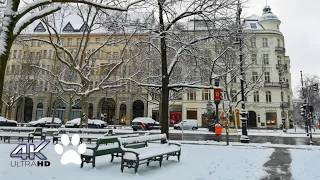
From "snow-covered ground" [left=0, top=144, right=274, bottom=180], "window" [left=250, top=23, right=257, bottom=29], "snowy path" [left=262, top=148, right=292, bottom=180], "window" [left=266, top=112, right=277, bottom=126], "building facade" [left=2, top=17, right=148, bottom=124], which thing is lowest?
"snowy path" [left=262, top=148, right=292, bottom=180]

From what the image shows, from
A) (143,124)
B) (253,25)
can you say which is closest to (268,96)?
(253,25)

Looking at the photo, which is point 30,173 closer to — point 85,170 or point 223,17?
point 85,170

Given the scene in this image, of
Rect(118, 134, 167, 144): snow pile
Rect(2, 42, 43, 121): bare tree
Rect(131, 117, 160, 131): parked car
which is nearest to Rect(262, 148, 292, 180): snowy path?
Rect(118, 134, 167, 144): snow pile

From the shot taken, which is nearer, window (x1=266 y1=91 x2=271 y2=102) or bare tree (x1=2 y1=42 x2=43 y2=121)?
bare tree (x1=2 y1=42 x2=43 y2=121)

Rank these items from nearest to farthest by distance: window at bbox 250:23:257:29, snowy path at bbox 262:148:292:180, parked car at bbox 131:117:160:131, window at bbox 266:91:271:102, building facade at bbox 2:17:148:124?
1. snowy path at bbox 262:148:292:180
2. parked car at bbox 131:117:160:131
3. window at bbox 266:91:271:102
4. building facade at bbox 2:17:148:124
5. window at bbox 250:23:257:29

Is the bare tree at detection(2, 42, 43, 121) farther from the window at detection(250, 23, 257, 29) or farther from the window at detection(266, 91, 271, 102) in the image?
the window at detection(250, 23, 257, 29)

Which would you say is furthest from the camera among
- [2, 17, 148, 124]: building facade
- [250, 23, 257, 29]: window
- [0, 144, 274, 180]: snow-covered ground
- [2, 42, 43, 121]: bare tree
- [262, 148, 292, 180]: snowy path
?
[250, 23, 257, 29]: window

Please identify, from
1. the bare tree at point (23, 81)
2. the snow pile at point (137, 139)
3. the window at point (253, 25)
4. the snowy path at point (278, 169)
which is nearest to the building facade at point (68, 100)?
the bare tree at point (23, 81)

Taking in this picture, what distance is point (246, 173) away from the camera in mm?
7418

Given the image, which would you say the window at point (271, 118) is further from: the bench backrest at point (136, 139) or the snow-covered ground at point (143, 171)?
the bench backrest at point (136, 139)

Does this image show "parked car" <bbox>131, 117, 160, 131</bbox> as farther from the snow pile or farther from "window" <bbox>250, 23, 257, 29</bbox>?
"window" <bbox>250, 23, 257, 29</bbox>

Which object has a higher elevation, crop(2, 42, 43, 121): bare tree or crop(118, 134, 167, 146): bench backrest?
crop(2, 42, 43, 121): bare tree

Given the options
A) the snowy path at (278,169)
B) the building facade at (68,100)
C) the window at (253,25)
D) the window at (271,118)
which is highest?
the window at (253,25)

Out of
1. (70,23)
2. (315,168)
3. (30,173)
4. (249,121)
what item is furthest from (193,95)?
(30,173)
